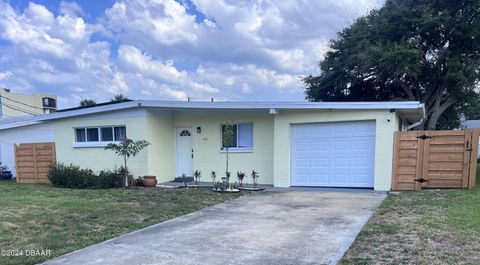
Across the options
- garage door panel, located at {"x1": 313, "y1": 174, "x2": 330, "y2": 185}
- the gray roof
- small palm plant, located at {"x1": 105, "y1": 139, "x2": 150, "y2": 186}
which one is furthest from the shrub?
garage door panel, located at {"x1": 313, "y1": 174, "x2": 330, "y2": 185}

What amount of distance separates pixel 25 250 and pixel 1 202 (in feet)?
16.8

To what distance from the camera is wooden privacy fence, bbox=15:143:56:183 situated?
14750 millimetres

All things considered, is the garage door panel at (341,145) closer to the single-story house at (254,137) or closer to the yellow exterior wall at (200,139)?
the single-story house at (254,137)

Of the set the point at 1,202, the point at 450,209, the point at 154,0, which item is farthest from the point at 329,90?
the point at 1,202

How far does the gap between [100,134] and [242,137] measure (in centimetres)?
552

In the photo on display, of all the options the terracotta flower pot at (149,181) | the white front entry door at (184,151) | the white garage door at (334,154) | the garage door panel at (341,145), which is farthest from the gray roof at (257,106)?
the terracotta flower pot at (149,181)

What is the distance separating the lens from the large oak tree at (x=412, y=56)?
55.9ft

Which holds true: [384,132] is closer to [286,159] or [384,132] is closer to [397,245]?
[286,159]

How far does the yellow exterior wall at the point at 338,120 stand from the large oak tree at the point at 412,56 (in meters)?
7.33

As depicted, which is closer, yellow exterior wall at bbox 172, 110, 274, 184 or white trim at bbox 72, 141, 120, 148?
yellow exterior wall at bbox 172, 110, 274, 184

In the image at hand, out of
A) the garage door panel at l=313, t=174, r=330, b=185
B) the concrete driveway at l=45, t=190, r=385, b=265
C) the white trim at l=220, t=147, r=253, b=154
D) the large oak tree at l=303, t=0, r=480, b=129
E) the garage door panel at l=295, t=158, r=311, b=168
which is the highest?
the large oak tree at l=303, t=0, r=480, b=129

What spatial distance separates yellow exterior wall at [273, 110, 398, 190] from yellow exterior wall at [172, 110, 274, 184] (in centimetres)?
65

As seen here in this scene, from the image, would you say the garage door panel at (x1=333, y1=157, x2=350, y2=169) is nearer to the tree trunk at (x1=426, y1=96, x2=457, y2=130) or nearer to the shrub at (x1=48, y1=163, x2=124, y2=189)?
the shrub at (x1=48, y1=163, x2=124, y2=189)

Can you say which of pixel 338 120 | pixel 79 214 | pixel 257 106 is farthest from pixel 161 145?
pixel 338 120
